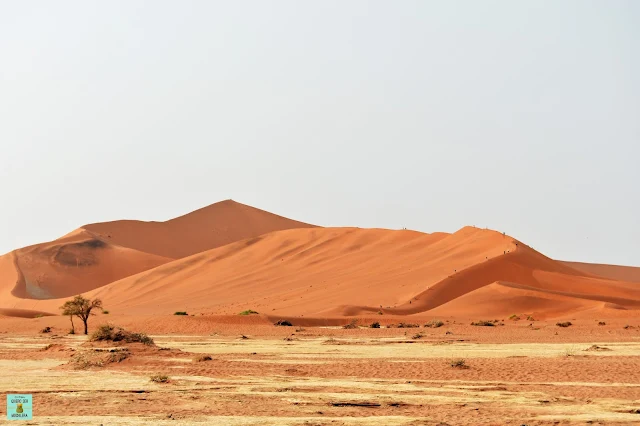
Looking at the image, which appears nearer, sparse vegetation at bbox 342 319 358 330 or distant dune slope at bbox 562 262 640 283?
sparse vegetation at bbox 342 319 358 330

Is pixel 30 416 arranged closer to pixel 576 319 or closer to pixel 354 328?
pixel 354 328

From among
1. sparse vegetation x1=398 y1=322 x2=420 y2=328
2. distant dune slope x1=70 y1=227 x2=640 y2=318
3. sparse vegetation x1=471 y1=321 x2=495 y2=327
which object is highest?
distant dune slope x1=70 y1=227 x2=640 y2=318

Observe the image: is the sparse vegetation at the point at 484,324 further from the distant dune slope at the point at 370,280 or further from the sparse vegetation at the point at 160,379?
the sparse vegetation at the point at 160,379

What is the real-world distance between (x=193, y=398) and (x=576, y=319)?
31.1 m

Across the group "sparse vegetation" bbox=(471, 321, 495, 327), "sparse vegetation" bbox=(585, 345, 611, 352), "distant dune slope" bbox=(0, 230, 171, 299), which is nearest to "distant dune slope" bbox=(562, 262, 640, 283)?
"distant dune slope" bbox=(0, 230, 171, 299)

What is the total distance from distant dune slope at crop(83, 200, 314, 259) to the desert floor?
66510mm

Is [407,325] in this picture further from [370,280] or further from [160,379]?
[160,379]

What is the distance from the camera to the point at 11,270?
84.8 meters

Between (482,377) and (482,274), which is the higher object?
(482,274)

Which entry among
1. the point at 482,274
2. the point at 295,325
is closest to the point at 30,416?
the point at 295,325

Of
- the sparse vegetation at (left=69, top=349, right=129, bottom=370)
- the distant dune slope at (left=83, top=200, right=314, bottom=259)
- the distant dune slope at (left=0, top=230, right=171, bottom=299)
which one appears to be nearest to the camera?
the sparse vegetation at (left=69, top=349, right=129, bottom=370)

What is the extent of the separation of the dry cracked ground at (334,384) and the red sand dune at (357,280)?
68.4 ft

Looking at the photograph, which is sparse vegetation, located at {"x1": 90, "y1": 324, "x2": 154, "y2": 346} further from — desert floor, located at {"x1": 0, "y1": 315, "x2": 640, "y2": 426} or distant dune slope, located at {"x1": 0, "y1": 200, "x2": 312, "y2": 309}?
distant dune slope, located at {"x1": 0, "y1": 200, "x2": 312, "y2": 309}

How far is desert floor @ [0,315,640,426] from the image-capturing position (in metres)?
13.3
